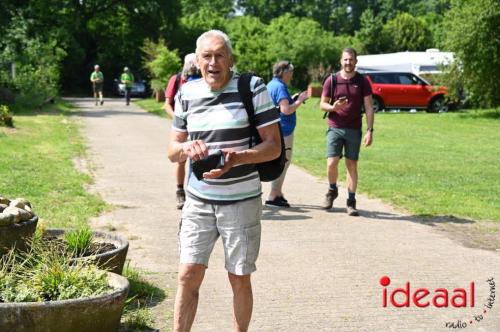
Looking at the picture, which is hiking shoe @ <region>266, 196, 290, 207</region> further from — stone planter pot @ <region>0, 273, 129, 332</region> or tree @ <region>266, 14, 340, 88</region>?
tree @ <region>266, 14, 340, 88</region>

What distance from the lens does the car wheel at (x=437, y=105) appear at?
33.2 m

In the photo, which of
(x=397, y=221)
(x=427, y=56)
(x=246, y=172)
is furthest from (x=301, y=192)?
(x=427, y=56)

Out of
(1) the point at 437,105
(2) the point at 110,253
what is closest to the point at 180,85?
(2) the point at 110,253

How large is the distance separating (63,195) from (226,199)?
632cm

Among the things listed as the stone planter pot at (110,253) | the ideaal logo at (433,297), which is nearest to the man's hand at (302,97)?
the ideaal logo at (433,297)

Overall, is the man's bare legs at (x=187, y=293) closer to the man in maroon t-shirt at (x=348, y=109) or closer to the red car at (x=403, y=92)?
the man in maroon t-shirt at (x=348, y=109)

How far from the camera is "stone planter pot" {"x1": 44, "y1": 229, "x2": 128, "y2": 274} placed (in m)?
5.52

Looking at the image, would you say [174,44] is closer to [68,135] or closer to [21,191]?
[68,135]

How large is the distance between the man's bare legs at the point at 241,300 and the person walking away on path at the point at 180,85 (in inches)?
105

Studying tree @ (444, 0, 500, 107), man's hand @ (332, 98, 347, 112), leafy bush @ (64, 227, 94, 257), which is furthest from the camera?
tree @ (444, 0, 500, 107)

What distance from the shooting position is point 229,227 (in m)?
4.45

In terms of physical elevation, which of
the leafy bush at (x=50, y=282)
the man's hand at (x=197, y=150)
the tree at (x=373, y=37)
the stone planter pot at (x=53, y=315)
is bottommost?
the stone planter pot at (x=53, y=315)

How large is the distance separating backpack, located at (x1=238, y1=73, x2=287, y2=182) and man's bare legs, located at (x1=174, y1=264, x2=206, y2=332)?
0.67 meters

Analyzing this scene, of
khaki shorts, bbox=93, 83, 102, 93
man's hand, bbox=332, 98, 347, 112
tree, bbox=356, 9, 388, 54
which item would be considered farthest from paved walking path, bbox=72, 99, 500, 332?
tree, bbox=356, 9, 388, 54
